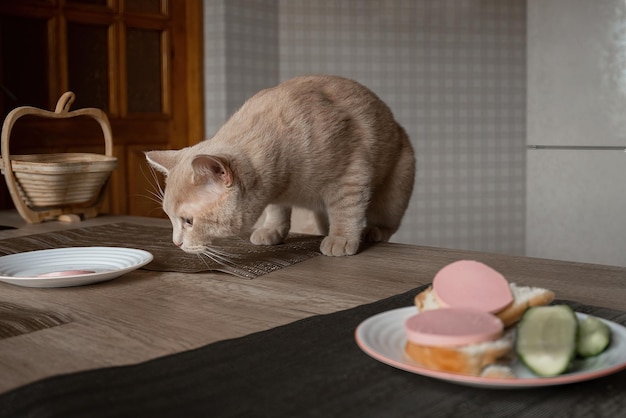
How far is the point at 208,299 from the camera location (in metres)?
1.07

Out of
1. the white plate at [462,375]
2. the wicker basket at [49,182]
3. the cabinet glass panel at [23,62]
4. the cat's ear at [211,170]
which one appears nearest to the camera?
the white plate at [462,375]

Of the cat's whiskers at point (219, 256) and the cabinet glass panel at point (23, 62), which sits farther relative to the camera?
the cabinet glass panel at point (23, 62)

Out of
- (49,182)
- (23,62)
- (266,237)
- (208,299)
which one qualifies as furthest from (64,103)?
(208,299)

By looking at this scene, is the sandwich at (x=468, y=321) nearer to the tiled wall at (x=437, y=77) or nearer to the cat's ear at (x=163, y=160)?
the cat's ear at (x=163, y=160)

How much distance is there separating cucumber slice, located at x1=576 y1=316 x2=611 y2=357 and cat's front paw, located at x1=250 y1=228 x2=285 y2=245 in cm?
97

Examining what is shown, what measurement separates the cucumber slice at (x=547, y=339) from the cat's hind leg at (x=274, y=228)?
3.16 ft

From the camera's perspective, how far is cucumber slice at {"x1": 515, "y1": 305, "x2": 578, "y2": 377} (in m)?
0.62

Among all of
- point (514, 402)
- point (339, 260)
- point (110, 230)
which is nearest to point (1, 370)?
point (514, 402)

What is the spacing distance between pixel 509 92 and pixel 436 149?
425 mm

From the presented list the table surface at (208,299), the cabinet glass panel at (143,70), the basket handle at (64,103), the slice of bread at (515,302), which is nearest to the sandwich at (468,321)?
the slice of bread at (515,302)

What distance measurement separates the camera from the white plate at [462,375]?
60cm

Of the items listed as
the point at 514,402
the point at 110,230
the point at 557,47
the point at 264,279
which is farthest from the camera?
the point at 557,47

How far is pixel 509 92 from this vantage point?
3355 mm

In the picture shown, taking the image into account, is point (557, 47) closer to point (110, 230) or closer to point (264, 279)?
point (110, 230)
